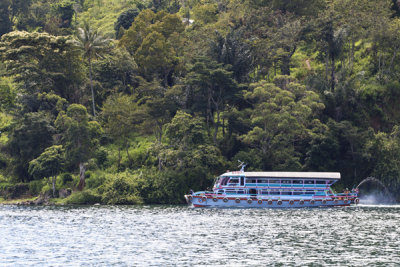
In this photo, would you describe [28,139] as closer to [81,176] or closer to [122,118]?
[81,176]

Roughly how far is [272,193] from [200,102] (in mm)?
19348

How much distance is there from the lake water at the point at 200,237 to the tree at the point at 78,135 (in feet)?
43.7

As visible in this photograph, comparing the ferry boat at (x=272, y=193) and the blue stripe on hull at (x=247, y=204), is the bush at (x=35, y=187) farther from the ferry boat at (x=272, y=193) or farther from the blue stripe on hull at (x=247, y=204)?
the blue stripe on hull at (x=247, y=204)

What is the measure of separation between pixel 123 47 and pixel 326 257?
67.8 m

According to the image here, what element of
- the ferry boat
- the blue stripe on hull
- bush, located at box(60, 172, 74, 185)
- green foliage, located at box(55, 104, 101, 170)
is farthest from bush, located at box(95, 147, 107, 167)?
the blue stripe on hull

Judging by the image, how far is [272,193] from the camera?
71.6 metres

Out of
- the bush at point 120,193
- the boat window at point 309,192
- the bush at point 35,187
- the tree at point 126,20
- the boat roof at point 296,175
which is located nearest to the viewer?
the boat roof at point 296,175

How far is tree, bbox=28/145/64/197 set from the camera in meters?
76.6

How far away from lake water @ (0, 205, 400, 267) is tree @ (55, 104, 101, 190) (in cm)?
1333

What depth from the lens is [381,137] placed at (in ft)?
257

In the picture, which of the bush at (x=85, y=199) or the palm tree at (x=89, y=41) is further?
the palm tree at (x=89, y=41)

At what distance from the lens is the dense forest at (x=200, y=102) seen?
77500 mm

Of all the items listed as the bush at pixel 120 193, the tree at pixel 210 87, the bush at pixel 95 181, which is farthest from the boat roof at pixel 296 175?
the bush at pixel 95 181

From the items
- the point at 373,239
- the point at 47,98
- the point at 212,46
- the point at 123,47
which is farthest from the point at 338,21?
the point at 373,239
